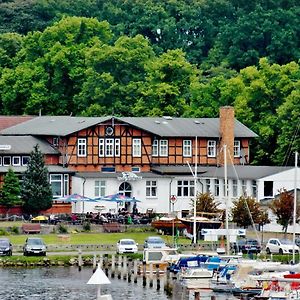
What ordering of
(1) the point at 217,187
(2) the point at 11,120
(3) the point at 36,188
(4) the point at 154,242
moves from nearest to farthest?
(4) the point at 154,242
(3) the point at 36,188
(1) the point at 217,187
(2) the point at 11,120

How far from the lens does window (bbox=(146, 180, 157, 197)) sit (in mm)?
121688

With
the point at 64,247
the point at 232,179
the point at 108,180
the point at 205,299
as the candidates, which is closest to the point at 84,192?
the point at 108,180

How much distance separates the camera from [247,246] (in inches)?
3942

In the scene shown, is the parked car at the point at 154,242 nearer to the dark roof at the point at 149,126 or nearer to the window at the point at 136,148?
the dark roof at the point at 149,126

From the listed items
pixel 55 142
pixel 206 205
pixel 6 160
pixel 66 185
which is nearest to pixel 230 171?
pixel 206 205

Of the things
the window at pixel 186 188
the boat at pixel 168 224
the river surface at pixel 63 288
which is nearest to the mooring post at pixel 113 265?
the river surface at pixel 63 288

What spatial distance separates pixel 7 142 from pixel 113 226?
1338cm

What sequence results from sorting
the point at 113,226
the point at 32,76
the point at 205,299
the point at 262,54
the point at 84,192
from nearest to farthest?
1. the point at 205,299
2. the point at 113,226
3. the point at 84,192
4. the point at 32,76
5. the point at 262,54

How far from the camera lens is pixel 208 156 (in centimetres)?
12606

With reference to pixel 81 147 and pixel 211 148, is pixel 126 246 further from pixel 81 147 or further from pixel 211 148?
pixel 211 148

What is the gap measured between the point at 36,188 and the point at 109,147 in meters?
9.04

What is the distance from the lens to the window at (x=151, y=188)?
122 m

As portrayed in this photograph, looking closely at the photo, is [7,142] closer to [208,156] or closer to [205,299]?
[208,156]

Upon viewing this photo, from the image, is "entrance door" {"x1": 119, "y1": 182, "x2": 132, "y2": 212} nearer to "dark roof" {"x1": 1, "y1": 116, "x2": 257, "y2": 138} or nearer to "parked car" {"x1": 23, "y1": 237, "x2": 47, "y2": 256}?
"dark roof" {"x1": 1, "y1": 116, "x2": 257, "y2": 138}
